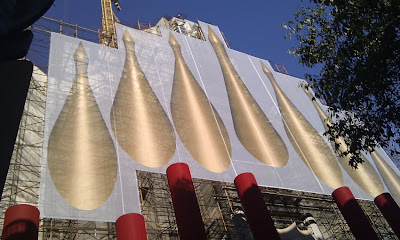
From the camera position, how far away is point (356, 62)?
8.02m

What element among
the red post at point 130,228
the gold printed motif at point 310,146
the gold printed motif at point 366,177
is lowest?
the red post at point 130,228

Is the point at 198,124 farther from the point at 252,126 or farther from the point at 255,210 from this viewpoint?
the point at 255,210

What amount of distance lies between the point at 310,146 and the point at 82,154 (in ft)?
27.5

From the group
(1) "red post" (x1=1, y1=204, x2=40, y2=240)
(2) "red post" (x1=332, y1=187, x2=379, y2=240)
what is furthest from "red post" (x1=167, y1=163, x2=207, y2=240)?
(2) "red post" (x1=332, y1=187, x2=379, y2=240)

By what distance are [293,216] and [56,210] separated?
9.95 m

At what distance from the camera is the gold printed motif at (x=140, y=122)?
10500mm

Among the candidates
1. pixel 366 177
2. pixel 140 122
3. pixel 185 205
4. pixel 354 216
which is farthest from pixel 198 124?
pixel 366 177

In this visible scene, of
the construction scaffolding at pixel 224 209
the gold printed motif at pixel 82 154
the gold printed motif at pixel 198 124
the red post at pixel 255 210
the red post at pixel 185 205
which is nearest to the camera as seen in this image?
the red post at pixel 185 205

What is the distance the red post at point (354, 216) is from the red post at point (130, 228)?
6042 millimetres

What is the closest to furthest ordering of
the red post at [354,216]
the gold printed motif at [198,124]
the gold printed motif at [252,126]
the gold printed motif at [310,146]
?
the red post at [354,216]
the gold printed motif at [198,124]
the gold printed motif at [252,126]
the gold printed motif at [310,146]

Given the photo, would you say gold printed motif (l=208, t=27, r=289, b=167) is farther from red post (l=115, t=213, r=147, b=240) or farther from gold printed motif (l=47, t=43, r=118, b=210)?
red post (l=115, t=213, r=147, b=240)

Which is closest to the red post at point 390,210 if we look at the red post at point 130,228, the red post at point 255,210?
the red post at point 255,210

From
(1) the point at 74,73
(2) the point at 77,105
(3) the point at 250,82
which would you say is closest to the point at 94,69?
(1) the point at 74,73

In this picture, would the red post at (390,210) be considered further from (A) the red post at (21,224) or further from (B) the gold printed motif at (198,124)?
(A) the red post at (21,224)
